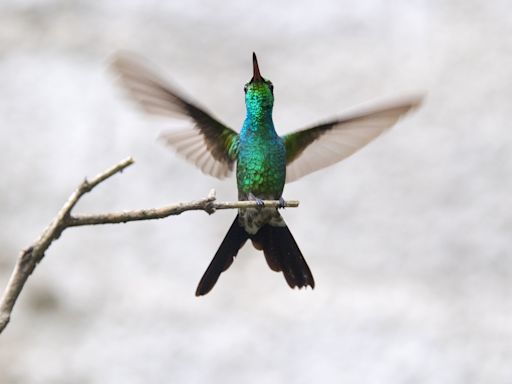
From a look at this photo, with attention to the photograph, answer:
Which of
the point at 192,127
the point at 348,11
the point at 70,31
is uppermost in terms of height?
the point at 348,11

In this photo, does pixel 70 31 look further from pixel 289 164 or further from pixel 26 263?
pixel 26 263

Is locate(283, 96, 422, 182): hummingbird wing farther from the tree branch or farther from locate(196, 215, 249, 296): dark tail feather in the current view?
the tree branch

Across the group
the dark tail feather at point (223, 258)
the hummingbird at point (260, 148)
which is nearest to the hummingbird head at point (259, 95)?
the hummingbird at point (260, 148)

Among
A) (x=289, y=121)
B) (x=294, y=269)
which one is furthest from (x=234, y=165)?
(x=289, y=121)

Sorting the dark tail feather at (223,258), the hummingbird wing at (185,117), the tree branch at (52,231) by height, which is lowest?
the tree branch at (52,231)

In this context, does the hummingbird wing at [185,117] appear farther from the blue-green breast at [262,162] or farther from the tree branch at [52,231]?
the tree branch at [52,231]

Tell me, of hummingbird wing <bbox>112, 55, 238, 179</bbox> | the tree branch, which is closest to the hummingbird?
hummingbird wing <bbox>112, 55, 238, 179</bbox>

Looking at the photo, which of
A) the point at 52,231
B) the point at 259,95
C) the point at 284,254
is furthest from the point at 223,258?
the point at 52,231

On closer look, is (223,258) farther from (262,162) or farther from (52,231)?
(52,231)
